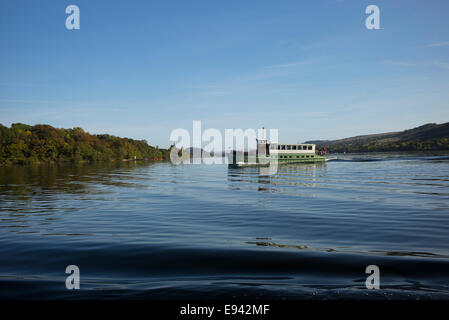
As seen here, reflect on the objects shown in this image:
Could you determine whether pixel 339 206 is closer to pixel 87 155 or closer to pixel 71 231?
pixel 71 231

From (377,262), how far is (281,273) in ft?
11.4

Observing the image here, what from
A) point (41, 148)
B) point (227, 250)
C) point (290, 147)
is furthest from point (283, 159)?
point (41, 148)

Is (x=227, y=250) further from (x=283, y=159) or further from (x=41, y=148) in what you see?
(x=41, y=148)

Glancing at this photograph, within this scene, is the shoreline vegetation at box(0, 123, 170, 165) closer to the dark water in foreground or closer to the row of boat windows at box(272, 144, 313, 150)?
the row of boat windows at box(272, 144, 313, 150)

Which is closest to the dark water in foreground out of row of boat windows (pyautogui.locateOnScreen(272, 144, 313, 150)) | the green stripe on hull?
the green stripe on hull

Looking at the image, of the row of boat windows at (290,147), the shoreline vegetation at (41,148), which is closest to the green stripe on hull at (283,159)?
the row of boat windows at (290,147)

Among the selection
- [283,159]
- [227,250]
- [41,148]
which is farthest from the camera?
[41,148]

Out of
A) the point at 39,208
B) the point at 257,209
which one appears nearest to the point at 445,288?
the point at 257,209

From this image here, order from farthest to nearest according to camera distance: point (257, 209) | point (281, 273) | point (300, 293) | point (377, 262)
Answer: point (257, 209) < point (377, 262) < point (281, 273) < point (300, 293)

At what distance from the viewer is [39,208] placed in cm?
2134

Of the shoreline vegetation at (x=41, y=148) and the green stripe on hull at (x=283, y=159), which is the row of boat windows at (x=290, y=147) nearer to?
the green stripe on hull at (x=283, y=159)

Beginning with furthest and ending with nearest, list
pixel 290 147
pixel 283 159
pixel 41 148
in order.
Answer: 1. pixel 41 148
2. pixel 290 147
3. pixel 283 159

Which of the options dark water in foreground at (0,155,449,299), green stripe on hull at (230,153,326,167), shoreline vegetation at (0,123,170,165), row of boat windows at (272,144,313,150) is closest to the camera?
dark water in foreground at (0,155,449,299)
